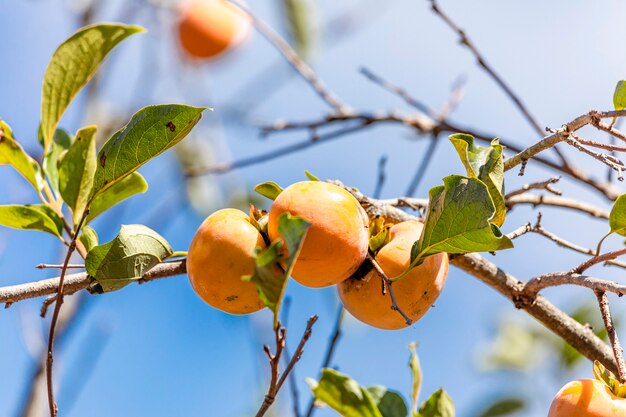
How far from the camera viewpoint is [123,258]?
1.05 metres

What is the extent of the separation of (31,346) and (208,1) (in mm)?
2265

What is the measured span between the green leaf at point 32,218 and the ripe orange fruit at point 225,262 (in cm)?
32

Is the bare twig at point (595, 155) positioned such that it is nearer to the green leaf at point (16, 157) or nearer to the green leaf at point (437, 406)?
the green leaf at point (437, 406)

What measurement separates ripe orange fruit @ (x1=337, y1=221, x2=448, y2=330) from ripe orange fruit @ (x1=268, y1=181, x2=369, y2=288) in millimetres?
47

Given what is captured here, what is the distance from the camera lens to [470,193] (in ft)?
3.09

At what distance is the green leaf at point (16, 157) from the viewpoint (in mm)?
1216

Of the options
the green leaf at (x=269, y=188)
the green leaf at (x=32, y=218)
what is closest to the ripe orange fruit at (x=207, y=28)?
the green leaf at (x=32, y=218)

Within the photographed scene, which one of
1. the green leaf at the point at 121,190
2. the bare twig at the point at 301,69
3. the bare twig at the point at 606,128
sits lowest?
the bare twig at the point at 606,128

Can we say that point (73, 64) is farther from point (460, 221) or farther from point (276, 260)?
point (460, 221)

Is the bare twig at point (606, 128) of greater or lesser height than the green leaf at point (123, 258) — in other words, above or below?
above

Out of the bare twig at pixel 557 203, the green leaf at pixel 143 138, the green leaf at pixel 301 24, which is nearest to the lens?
the green leaf at pixel 143 138

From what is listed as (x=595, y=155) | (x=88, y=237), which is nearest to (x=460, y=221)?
(x=595, y=155)

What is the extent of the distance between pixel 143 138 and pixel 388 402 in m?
0.53

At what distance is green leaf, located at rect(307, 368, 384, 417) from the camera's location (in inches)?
34.9
